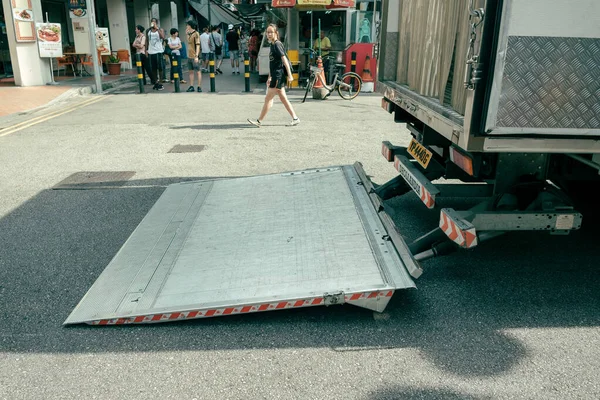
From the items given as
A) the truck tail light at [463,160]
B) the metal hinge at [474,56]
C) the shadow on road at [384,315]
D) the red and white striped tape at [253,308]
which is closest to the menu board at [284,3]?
the shadow on road at [384,315]

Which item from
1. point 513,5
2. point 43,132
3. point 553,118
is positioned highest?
point 513,5

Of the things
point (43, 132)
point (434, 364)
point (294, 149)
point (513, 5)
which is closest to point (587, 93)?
point (513, 5)

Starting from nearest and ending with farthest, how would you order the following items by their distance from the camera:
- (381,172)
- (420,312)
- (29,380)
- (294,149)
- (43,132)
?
(29,380) → (420,312) → (381,172) → (294,149) → (43,132)

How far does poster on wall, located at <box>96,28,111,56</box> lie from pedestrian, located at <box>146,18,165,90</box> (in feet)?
11.3

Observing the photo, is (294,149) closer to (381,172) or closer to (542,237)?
(381,172)

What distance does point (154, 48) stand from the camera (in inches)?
680

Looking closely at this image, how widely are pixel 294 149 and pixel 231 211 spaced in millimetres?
3844

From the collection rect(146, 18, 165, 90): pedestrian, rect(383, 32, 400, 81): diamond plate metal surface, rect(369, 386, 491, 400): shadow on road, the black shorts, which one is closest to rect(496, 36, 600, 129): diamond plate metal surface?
rect(369, 386, 491, 400): shadow on road

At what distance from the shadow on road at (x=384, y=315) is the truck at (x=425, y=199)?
0.57ft

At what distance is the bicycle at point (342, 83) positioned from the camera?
1495cm

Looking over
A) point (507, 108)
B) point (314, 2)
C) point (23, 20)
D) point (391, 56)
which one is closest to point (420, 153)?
point (391, 56)

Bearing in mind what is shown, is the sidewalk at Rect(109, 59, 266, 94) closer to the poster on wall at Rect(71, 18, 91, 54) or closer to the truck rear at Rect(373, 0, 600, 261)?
the poster on wall at Rect(71, 18, 91, 54)

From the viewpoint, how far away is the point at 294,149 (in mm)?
8781

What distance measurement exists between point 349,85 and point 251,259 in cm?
1197
